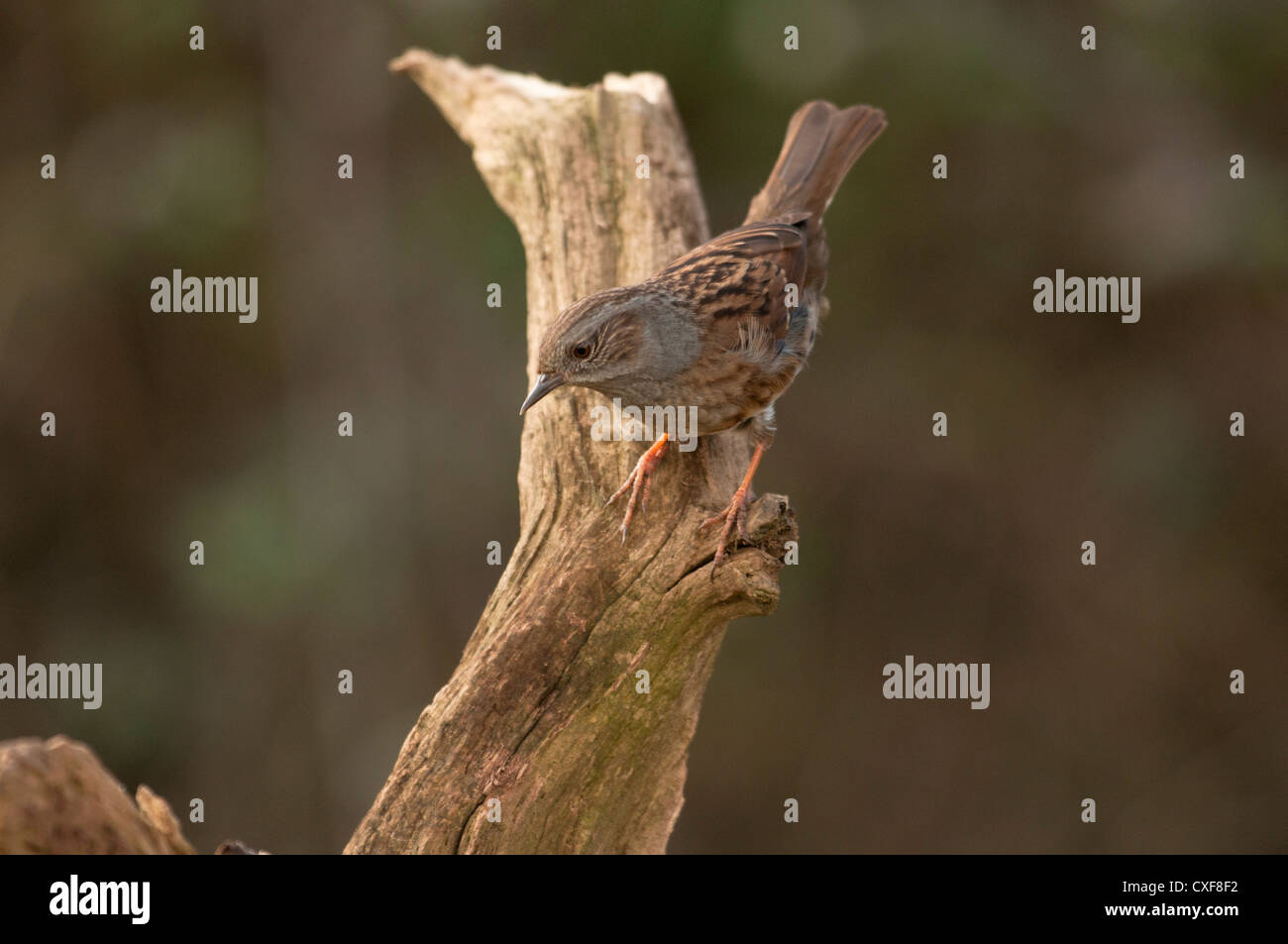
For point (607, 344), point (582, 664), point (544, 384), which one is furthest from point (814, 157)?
point (582, 664)

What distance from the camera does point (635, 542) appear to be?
11.0 ft

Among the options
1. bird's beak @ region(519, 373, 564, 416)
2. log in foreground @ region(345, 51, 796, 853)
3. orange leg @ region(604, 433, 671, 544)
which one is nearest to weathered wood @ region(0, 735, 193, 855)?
log in foreground @ region(345, 51, 796, 853)

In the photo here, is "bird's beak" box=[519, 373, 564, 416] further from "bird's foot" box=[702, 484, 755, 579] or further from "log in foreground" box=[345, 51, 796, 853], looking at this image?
"bird's foot" box=[702, 484, 755, 579]

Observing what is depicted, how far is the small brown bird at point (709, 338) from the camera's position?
11.7 feet

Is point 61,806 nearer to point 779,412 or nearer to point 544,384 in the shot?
point 544,384

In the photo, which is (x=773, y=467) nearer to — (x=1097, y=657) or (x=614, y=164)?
(x=1097, y=657)

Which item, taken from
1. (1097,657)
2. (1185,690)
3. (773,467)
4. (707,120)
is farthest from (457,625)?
(1185,690)

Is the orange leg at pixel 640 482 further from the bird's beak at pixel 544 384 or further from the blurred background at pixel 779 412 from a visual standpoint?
the blurred background at pixel 779 412

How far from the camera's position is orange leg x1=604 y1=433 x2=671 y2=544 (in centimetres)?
346

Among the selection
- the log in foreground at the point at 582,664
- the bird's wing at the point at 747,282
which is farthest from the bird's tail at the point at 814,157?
the log in foreground at the point at 582,664

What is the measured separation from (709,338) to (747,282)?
306 mm

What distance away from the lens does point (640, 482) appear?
140 inches

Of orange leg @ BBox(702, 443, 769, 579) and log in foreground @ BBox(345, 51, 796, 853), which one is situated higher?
orange leg @ BBox(702, 443, 769, 579)

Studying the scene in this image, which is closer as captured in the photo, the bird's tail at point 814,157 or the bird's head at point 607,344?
the bird's head at point 607,344
